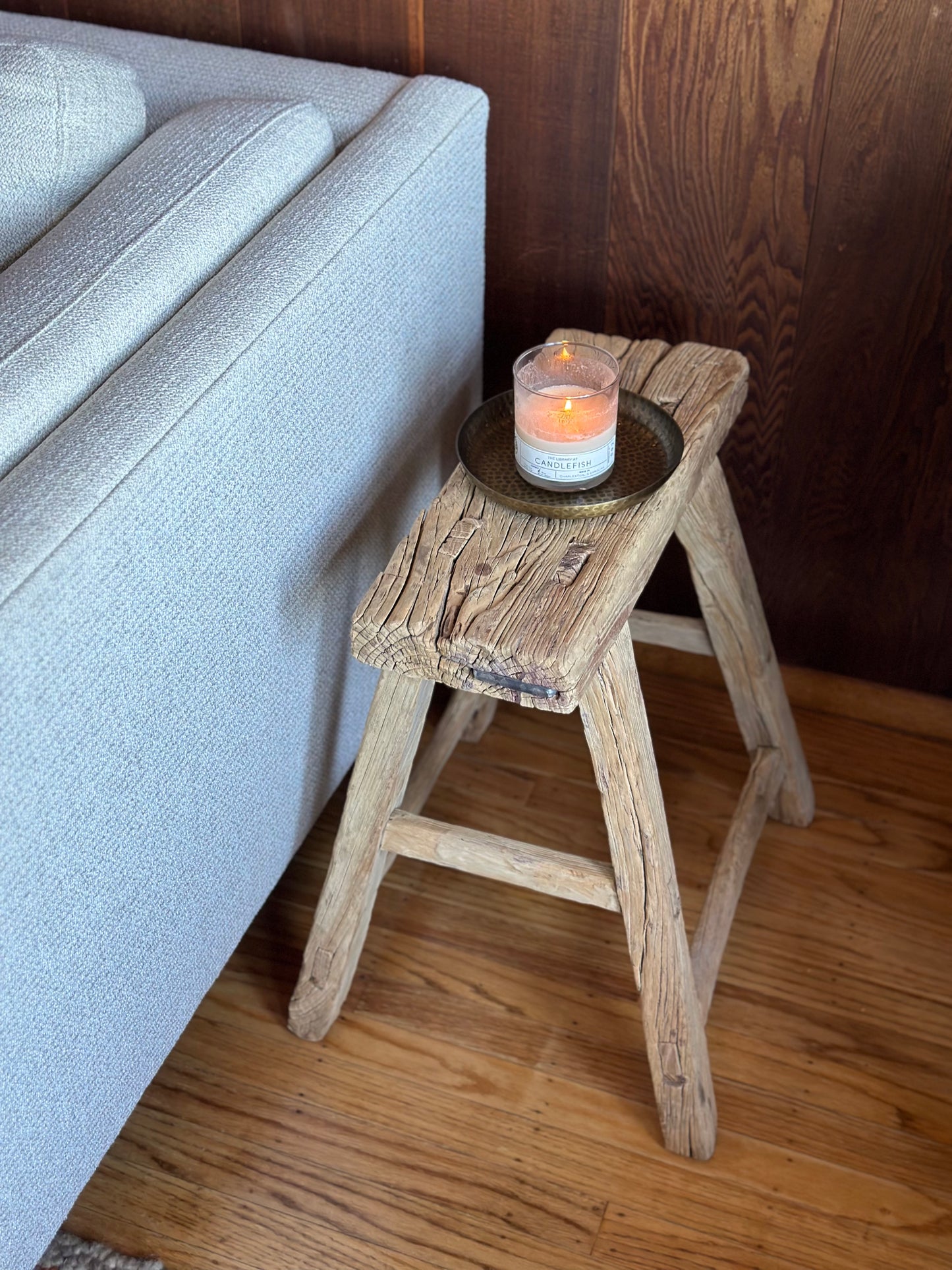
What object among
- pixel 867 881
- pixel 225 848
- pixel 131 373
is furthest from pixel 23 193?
pixel 867 881

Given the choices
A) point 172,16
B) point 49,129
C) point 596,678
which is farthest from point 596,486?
point 172,16

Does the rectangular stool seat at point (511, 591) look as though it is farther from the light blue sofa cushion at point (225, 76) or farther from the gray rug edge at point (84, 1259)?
the gray rug edge at point (84, 1259)

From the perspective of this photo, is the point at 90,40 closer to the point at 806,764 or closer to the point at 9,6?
the point at 9,6

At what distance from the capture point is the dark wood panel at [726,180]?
109 centimetres

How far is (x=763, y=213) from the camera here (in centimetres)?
117

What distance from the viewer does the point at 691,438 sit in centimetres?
100

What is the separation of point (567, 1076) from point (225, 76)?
0.98 meters

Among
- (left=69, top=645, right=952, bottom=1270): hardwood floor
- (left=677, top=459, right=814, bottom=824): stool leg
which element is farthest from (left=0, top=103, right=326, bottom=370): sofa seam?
(left=69, top=645, right=952, bottom=1270): hardwood floor

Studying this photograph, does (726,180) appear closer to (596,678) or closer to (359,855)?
(596,678)

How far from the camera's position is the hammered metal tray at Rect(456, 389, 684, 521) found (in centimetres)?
93

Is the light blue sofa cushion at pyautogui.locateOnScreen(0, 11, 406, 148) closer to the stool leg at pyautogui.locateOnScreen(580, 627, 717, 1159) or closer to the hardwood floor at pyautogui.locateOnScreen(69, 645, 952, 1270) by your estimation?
the stool leg at pyautogui.locateOnScreen(580, 627, 717, 1159)

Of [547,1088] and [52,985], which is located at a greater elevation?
[52,985]

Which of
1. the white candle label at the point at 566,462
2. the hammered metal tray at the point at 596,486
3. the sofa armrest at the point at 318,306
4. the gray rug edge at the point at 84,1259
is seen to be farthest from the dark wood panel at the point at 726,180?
the gray rug edge at the point at 84,1259

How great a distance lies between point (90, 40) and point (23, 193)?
29 centimetres
